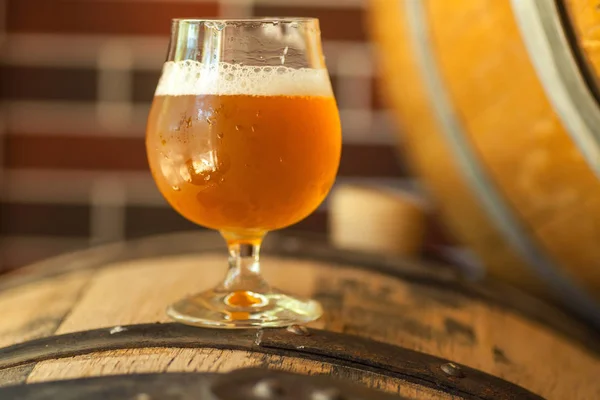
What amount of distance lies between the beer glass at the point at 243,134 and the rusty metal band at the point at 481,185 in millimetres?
415

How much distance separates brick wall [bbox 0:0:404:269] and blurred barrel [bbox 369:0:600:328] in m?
1.77

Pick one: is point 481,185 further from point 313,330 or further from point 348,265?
point 313,330

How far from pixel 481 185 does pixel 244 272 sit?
0.47 metres

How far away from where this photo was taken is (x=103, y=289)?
3.31 ft

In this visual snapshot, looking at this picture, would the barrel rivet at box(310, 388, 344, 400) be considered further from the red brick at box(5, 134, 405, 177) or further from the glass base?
the red brick at box(5, 134, 405, 177)

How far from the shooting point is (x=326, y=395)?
58 cm

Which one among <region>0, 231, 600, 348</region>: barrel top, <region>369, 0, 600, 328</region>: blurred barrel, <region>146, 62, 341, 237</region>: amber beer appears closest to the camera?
<region>146, 62, 341, 237</region>: amber beer

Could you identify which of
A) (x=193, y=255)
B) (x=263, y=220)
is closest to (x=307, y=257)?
(x=193, y=255)

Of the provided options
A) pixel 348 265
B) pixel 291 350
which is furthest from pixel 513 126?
pixel 291 350

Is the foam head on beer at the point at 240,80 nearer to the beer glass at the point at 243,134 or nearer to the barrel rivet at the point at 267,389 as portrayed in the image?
the beer glass at the point at 243,134

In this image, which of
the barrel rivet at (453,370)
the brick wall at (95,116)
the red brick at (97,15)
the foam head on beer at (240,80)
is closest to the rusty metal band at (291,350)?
the barrel rivet at (453,370)

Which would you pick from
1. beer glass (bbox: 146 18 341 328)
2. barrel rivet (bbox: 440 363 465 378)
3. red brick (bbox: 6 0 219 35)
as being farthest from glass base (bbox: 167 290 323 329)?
red brick (bbox: 6 0 219 35)

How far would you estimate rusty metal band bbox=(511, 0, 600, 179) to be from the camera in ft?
2.93

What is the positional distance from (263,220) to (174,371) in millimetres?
253
